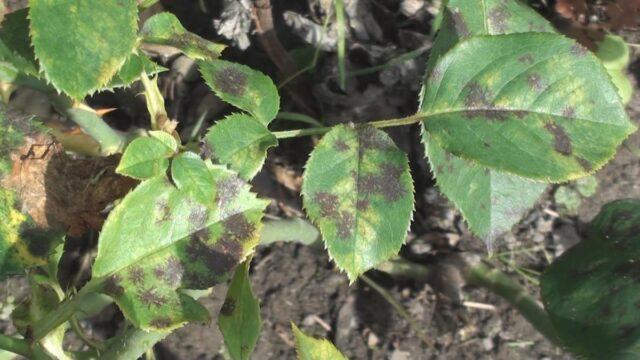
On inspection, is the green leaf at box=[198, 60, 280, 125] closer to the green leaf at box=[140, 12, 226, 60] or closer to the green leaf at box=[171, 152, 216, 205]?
the green leaf at box=[140, 12, 226, 60]

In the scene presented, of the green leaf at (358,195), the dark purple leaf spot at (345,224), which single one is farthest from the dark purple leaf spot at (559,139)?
the dark purple leaf spot at (345,224)

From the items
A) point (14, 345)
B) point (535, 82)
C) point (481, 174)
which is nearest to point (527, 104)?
point (535, 82)

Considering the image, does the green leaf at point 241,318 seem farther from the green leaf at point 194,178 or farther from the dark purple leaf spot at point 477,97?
the dark purple leaf spot at point 477,97

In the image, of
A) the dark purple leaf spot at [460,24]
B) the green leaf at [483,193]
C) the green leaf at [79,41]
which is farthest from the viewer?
the dark purple leaf spot at [460,24]

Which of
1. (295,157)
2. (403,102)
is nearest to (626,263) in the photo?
(403,102)

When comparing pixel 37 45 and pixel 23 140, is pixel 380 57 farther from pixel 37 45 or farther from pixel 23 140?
pixel 37 45

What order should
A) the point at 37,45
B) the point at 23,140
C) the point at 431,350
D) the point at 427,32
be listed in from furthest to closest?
1. the point at 427,32
2. the point at 431,350
3. the point at 23,140
4. the point at 37,45

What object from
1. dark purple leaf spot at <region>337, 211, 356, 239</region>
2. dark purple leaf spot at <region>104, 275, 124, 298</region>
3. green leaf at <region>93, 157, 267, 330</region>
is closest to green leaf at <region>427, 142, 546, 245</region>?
dark purple leaf spot at <region>337, 211, 356, 239</region>
